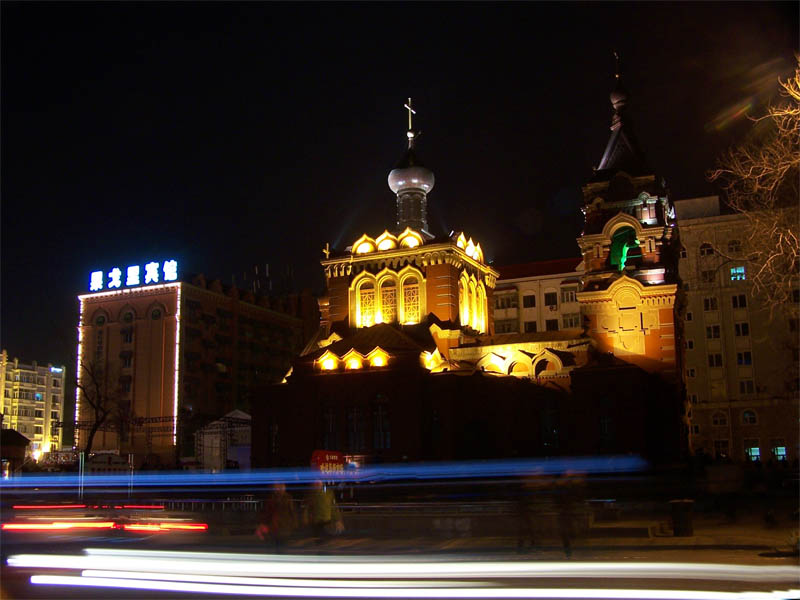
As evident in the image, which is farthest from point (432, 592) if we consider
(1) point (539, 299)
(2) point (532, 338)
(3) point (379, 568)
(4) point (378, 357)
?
(1) point (539, 299)

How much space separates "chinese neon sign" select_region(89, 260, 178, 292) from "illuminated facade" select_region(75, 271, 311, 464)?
402mm

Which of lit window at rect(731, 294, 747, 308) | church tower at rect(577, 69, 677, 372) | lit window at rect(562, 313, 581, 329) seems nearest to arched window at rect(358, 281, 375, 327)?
church tower at rect(577, 69, 677, 372)

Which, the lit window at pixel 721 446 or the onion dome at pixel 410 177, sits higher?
the onion dome at pixel 410 177

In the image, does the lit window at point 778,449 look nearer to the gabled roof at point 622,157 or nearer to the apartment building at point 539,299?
the apartment building at point 539,299

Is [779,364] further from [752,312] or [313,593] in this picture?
[313,593]

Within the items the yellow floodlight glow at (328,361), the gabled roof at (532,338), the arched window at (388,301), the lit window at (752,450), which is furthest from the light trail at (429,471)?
the lit window at (752,450)

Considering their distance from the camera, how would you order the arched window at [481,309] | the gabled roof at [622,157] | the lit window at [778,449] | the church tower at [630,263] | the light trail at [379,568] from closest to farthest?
the light trail at [379,568], the church tower at [630,263], the gabled roof at [622,157], the arched window at [481,309], the lit window at [778,449]

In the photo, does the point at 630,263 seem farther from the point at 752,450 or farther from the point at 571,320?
the point at 571,320

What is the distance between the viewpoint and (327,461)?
1262 inches

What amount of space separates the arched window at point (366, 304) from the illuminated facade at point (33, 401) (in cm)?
5613

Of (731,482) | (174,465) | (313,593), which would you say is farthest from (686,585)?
(174,465)

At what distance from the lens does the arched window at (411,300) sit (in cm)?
5022

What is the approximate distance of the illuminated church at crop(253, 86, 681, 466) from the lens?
42.8m

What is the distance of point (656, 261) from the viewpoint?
45688mm
